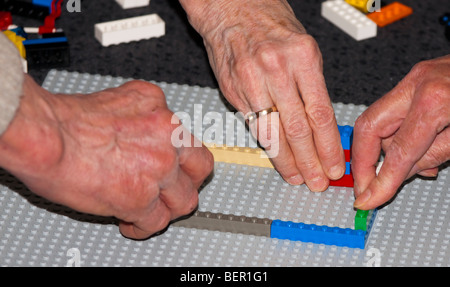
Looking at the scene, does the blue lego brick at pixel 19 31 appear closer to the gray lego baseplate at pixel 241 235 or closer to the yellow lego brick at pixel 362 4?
the gray lego baseplate at pixel 241 235

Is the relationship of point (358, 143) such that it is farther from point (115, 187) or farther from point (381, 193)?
point (115, 187)

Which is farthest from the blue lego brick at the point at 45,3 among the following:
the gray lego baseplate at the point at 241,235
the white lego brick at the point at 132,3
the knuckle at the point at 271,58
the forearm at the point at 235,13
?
the knuckle at the point at 271,58

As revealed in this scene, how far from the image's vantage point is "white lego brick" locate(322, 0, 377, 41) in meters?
1.70

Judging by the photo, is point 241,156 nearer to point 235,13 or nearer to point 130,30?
point 235,13

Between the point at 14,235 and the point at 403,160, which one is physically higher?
the point at 403,160

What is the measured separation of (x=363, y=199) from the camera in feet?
4.33

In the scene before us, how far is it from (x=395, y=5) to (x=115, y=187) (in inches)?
34.4

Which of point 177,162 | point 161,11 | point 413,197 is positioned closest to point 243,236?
point 177,162

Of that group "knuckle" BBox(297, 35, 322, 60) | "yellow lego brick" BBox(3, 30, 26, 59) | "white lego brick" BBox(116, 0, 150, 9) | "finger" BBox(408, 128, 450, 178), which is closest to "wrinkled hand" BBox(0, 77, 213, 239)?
"knuckle" BBox(297, 35, 322, 60)

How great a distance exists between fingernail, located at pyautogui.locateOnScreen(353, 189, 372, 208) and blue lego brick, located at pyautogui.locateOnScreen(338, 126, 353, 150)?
0.37ft

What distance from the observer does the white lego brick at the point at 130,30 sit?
1.70m

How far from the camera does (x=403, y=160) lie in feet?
4.23

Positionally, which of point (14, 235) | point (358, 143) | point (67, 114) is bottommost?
point (14, 235)

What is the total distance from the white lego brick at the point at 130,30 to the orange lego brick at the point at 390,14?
426mm
